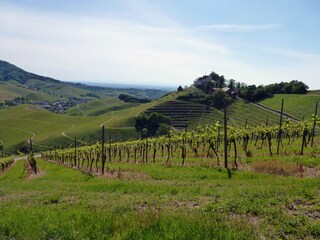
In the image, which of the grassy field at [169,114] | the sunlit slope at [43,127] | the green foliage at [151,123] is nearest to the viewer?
the grassy field at [169,114]

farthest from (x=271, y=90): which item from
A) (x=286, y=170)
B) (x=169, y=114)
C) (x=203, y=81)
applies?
(x=286, y=170)

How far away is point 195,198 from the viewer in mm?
12039

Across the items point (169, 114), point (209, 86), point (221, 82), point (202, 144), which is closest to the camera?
point (202, 144)

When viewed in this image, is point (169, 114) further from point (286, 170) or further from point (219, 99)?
point (286, 170)

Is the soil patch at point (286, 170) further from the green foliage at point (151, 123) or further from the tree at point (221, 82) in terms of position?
the tree at point (221, 82)

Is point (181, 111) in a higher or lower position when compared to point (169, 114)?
higher

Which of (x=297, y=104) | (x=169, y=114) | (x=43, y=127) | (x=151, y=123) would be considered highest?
(x=297, y=104)

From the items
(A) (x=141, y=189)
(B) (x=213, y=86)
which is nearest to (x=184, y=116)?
(B) (x=213, y=86)

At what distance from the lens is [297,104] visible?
121062 millimetres

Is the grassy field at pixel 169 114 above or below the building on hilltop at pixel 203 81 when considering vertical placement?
below

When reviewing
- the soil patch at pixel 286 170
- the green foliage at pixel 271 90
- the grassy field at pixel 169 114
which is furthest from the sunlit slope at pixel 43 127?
the soil patch at pixel 286 170

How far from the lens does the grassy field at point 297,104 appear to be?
360 ft

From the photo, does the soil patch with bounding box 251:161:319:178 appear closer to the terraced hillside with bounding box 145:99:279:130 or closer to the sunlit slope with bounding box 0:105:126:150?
the terraced hillside with bounding box 145:99:279:130

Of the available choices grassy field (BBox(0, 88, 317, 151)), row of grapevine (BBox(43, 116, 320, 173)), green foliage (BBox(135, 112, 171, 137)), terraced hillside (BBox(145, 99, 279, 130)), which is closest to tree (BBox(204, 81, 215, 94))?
Result: grassy field (BBox(0, 88, 317, 151))
